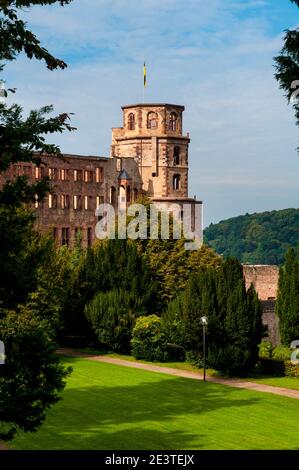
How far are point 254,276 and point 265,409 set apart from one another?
41.2 metres

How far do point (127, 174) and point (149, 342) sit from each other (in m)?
36.9

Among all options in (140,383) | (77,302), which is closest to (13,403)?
(140,383)

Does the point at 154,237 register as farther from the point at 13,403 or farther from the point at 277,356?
the point at 13,403

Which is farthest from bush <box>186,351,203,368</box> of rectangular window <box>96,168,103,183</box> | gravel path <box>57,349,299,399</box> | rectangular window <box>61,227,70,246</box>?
rectangular window <box>96,168,103,183</box>

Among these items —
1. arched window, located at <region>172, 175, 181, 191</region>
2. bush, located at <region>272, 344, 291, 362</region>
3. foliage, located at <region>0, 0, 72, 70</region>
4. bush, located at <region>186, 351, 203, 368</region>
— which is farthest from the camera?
arched window, located at <region>172, 175, 181, 191</region>

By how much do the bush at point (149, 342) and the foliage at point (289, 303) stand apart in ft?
21.1

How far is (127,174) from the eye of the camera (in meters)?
85.9

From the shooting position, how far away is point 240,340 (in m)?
45.6

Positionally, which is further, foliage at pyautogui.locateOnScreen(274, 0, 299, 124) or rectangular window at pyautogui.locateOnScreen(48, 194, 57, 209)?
rectangular window at pyautogui.locateOnScreen(48, 194, 57, 209)

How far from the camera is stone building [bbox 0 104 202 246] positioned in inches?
3137

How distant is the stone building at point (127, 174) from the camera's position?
261 feet

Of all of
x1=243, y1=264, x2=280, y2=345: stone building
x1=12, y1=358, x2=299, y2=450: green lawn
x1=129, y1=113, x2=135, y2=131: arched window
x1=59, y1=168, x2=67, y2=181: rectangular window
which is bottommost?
x1=12, y1=358, x2=299, y2=450: green lawn

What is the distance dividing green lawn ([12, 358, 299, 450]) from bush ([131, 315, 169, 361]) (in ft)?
17.7

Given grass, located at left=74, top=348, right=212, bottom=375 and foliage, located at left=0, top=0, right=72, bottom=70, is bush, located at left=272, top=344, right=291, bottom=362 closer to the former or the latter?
grass, located at left=74, top=348, right=212, bottom=375
